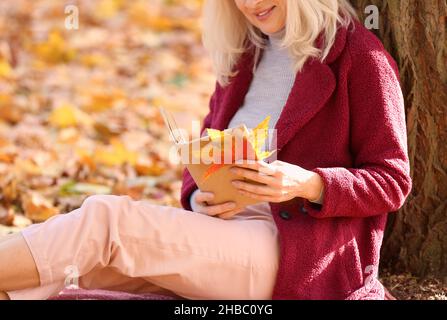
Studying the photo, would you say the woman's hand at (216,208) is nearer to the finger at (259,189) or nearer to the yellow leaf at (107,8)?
the finger at (259,189)

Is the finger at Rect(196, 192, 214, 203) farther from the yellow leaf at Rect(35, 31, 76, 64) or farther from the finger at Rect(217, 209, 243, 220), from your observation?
the yellow leaf at Rect(35, 31, 76, 64)

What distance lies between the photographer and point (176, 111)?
15.1 ft

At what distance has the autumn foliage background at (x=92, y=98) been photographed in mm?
3465

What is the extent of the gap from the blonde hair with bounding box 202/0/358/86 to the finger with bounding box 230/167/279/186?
420mm

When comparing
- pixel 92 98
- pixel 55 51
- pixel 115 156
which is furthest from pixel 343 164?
pixel 55 51

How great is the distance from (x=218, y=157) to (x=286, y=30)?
0.51 m

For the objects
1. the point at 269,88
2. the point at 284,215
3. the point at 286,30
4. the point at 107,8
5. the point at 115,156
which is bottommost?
the point at 115,156

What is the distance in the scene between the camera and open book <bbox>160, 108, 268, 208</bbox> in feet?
6.19


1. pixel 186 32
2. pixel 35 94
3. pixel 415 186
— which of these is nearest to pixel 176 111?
pixel 35 94

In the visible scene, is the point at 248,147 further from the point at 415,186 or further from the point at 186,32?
the point at 186,32

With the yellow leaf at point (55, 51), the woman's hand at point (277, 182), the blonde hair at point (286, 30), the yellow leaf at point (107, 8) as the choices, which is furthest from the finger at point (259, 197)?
the yellow leaf at point (107, 8)

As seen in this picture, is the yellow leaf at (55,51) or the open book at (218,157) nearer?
the open book at (218,157)

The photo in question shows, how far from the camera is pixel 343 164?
7.09 ft

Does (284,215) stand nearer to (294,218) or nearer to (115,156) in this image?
(294,218)
